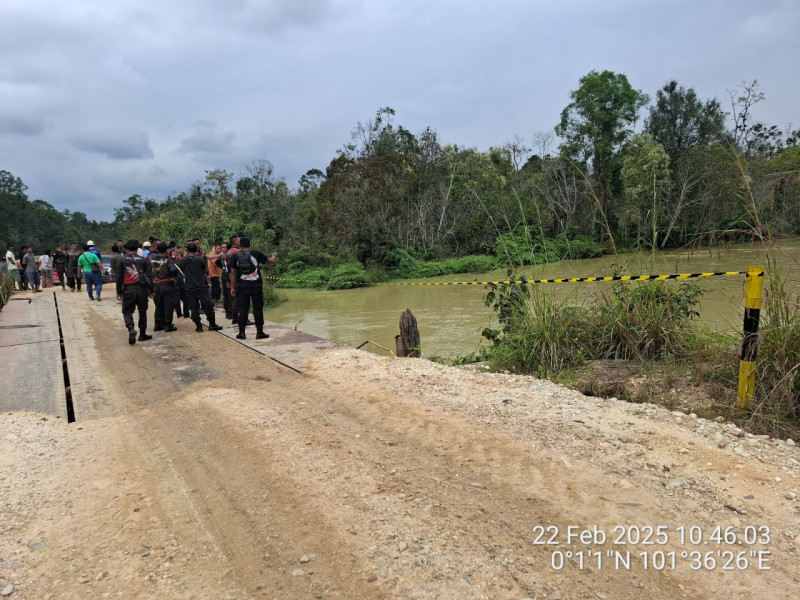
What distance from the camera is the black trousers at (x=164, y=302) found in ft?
28.2

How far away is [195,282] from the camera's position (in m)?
8.45

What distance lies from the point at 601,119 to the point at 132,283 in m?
29.9

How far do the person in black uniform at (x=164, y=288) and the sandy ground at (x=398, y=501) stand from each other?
14.1 feet

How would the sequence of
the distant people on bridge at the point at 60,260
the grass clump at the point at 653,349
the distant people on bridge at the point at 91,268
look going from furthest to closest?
the distant people on bridge at the point at 60,260 → the distant people on bridge at the point at 91,268 → the grass clump at the point at 653,349

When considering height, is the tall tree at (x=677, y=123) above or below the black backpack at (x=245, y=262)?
above

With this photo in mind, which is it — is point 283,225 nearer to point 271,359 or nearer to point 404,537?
point 271,359

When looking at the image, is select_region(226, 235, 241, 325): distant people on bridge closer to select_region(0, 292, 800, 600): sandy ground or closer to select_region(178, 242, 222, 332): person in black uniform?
select_region(178, 242, 222, 332): person in black uniform

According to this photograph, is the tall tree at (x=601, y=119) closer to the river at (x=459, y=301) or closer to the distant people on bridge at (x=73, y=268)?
the river at (x=459, y=301)

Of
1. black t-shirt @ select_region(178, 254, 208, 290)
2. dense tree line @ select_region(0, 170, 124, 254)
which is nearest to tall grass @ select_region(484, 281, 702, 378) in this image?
black t-shirt @ select_region(178, 254, 208, 290)

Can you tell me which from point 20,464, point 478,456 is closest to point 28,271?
point 20,464

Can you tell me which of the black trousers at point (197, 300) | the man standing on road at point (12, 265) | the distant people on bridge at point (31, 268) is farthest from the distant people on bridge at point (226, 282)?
the man standing on road at point (12, 265)

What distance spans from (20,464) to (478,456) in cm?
328

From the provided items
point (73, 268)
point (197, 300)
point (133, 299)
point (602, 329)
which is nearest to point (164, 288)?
point (197, 300)

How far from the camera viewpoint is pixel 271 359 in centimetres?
652
